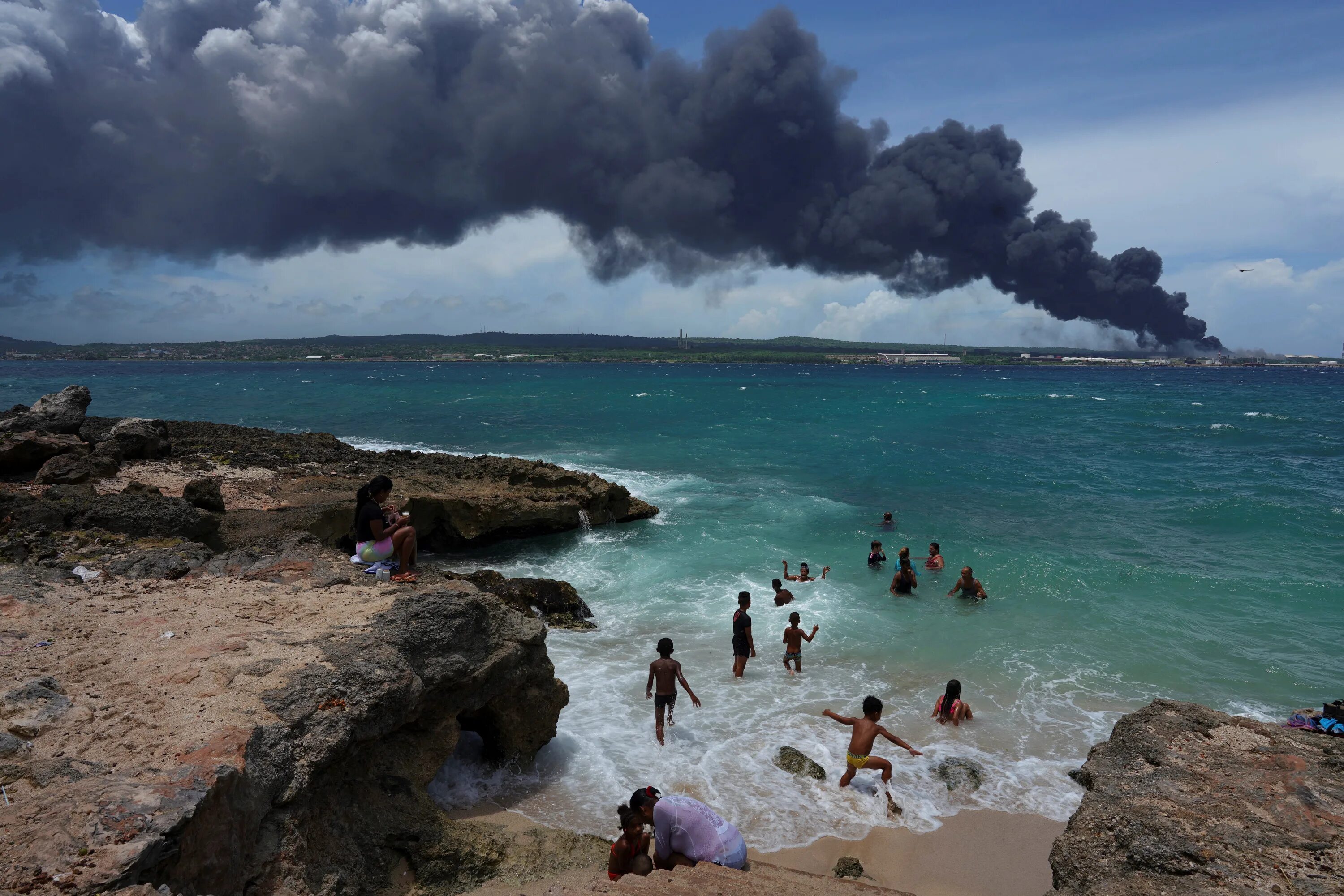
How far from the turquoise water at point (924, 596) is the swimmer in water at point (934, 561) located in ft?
1.46

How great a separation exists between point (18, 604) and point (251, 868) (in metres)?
4.93

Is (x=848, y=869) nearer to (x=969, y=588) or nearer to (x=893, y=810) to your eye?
(x=893, y=810)

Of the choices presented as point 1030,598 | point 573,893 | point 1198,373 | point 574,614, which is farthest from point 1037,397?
point 1198,373

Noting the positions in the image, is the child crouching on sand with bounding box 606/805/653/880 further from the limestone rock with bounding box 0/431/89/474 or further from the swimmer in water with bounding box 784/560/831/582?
the limestone rock with bounding box 0/431/89/474

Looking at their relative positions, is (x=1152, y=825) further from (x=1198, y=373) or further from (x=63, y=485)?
(x=1198, y=373)

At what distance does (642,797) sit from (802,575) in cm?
1083

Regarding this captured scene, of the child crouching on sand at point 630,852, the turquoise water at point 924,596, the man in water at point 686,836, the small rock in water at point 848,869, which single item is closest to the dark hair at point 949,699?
the turquoise water at point 924,596

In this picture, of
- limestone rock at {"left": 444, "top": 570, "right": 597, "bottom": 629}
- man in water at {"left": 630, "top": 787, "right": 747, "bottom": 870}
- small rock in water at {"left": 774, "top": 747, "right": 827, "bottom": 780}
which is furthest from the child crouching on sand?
limestone rock at {"left": 444, "top": 570, "right": 597, "bottom": 629}

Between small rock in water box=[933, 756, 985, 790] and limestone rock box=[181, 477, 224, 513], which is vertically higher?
limestone rock box=[181, 477, 224, 513]

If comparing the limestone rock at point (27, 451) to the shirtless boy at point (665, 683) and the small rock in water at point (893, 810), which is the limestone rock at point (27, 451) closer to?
the shirtless boy at point (665, 683)

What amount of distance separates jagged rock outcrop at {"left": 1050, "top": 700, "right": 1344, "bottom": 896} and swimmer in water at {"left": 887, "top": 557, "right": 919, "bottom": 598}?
29.9ft

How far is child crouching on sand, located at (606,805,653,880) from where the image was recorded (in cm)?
588

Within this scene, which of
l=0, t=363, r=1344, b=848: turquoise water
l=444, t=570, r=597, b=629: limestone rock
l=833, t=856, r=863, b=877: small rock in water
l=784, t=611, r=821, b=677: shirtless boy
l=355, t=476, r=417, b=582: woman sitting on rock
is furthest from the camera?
l=444, t=570, r=597, b=629: limestone rock

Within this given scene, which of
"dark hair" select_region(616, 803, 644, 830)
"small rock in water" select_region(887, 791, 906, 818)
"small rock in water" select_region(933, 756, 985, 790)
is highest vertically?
"dark hair" select_region(616, 803, 644, 830)
